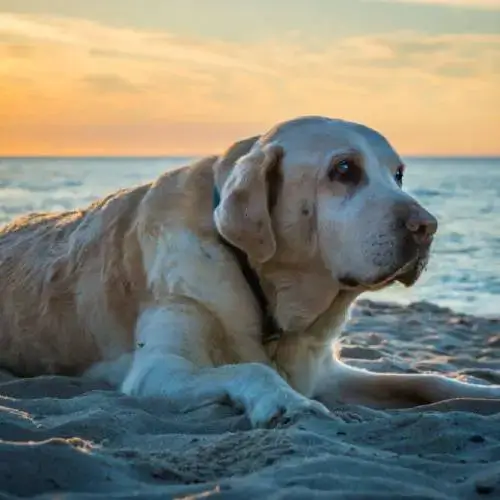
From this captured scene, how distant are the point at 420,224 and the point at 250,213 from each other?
2.30 feet

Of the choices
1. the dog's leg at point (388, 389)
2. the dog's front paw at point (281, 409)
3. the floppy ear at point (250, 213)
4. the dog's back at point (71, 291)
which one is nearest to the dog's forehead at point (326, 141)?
the floppy ear at point (250, 213)

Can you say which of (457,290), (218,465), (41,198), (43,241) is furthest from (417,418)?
(41,198)

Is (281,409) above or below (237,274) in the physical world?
below

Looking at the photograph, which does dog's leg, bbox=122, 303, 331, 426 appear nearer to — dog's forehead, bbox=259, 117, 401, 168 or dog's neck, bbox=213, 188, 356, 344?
dog's neck, bbox=213, 188, 356, 344

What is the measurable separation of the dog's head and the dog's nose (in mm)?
32

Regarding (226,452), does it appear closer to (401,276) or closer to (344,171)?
(401,276)

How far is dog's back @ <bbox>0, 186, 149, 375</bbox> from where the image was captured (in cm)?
430

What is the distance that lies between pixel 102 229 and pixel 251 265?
→ 77 cm

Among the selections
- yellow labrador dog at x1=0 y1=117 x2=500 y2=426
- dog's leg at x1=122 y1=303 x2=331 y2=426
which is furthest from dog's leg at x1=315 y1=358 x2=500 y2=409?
dog's leg at x1=122 y1=303 x2=331 y2=426

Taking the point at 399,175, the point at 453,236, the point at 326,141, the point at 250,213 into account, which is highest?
the point at 326,141

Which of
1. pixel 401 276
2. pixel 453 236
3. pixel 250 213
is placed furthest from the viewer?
pixel 453 236

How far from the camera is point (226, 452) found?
8.25ft

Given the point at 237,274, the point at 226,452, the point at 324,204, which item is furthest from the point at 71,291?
the point at 226,452

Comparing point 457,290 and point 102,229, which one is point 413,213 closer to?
point 102,229
